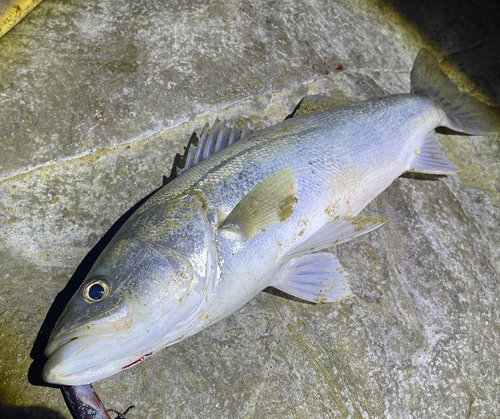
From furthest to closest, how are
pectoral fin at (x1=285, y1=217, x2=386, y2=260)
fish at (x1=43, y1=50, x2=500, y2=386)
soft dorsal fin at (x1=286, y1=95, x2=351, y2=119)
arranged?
soft dorsal fin at (x1=286, y1=95, x2=351, y2=119) → pectoral fin at (x1=285, y1=217, x2=386, y2=260) → fish at (x1=43, y1=50, x2=500, y2=386)

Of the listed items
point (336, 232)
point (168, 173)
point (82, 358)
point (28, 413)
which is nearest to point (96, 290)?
point (82, 358)

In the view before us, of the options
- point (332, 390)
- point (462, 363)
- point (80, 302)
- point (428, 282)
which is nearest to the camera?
point (80, 302)

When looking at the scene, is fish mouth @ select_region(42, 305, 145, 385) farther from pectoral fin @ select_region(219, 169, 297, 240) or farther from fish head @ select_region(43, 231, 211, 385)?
pectoral fin @ select_region(219, 169, 297, 240)

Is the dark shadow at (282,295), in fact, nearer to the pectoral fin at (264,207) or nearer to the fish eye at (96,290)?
the pectoral fin at (264,207)

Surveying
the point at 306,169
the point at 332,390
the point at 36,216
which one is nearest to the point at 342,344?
the point at 332,390

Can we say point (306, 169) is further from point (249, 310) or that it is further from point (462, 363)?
point (462, 363)

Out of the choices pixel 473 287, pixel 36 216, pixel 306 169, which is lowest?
pixel 36 216

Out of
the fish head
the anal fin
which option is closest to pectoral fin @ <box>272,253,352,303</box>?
the fish head
